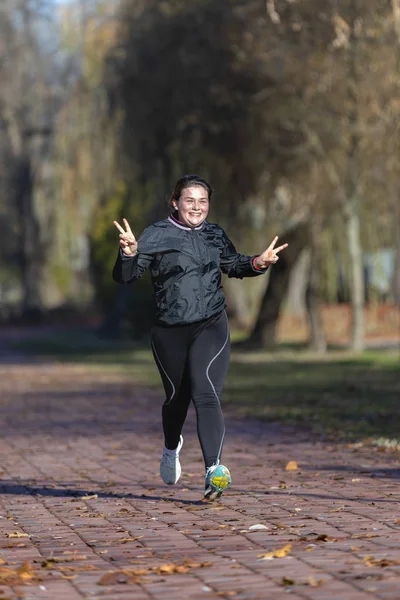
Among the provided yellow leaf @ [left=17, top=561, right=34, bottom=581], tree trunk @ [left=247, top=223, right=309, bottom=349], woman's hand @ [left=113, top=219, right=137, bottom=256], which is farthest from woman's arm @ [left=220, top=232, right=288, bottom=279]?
tree trunk @ [left=247, top=223, right=309, bottom=349]

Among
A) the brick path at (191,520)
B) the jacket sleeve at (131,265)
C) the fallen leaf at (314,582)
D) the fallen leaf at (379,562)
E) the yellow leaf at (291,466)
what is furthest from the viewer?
the yellow leaf at (291,466)

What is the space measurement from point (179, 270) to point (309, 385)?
1178cm

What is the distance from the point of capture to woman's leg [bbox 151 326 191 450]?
8156 mm

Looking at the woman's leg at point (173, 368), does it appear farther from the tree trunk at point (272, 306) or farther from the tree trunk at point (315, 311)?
the tree trunk at point (272, 306)

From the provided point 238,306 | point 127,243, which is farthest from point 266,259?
point 238,306

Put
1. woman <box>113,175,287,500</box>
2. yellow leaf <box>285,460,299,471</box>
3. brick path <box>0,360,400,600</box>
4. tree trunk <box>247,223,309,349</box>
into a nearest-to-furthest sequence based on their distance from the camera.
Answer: brick path <box>0,360,400,600</box>, woman <box>113,175,287,500</box>, yellow leaf <box>285,460,299,471</box>, tree trunk <box>247,223,309,349</box>

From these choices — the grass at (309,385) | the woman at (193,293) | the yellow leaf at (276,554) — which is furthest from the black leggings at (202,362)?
the grass at (309,385)

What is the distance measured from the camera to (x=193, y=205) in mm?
8117

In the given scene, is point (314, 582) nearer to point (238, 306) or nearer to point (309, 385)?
point (309, 385)

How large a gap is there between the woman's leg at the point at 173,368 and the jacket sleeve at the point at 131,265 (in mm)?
398

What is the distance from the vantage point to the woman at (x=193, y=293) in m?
8.05

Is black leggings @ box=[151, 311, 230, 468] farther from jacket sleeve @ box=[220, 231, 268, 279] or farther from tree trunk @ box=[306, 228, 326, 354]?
tree trunk @ box=[306, 228, 326, 354]

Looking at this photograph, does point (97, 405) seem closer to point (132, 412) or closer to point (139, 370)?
point (132, 412)

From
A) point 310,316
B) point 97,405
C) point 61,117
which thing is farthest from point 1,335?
point 97,405
